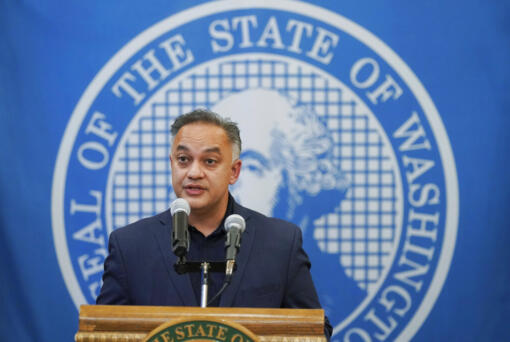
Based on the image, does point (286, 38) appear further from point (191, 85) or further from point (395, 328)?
point (395, 328)

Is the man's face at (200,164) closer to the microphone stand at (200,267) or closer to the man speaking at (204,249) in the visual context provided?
the man speaking at (204,249)

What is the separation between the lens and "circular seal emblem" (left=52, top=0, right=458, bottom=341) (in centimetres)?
271

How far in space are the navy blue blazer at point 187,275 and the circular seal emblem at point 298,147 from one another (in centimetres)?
68

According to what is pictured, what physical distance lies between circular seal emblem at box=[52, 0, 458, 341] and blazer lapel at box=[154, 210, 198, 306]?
0.73 meters

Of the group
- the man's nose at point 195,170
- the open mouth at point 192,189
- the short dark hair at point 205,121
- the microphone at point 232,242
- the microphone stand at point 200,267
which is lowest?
the microphone stand at point 200,267

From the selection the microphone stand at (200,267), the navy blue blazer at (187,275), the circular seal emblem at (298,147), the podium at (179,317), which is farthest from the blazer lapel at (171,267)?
the circular seal emblem at (298,147)

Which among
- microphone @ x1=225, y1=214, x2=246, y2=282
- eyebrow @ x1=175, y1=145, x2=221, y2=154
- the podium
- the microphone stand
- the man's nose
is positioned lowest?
Result: the podium

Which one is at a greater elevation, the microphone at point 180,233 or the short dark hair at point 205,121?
the short dark hair at point 205,121

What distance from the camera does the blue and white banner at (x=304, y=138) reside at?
272 centimetres

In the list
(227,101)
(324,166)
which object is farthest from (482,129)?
(227,101)

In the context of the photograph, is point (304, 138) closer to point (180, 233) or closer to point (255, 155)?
point (255, 155)

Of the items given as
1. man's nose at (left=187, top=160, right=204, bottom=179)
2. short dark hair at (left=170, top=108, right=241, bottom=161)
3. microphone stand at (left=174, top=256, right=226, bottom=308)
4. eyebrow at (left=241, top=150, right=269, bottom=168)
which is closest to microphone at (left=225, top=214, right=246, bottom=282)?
microphone stand at (left=174, top=256, right=226, bottom=308)

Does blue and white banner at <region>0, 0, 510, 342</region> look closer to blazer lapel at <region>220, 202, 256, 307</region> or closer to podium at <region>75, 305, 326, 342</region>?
blazer lapel at <region>220, 202, 256, 307</region>

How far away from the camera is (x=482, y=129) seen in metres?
2.72
